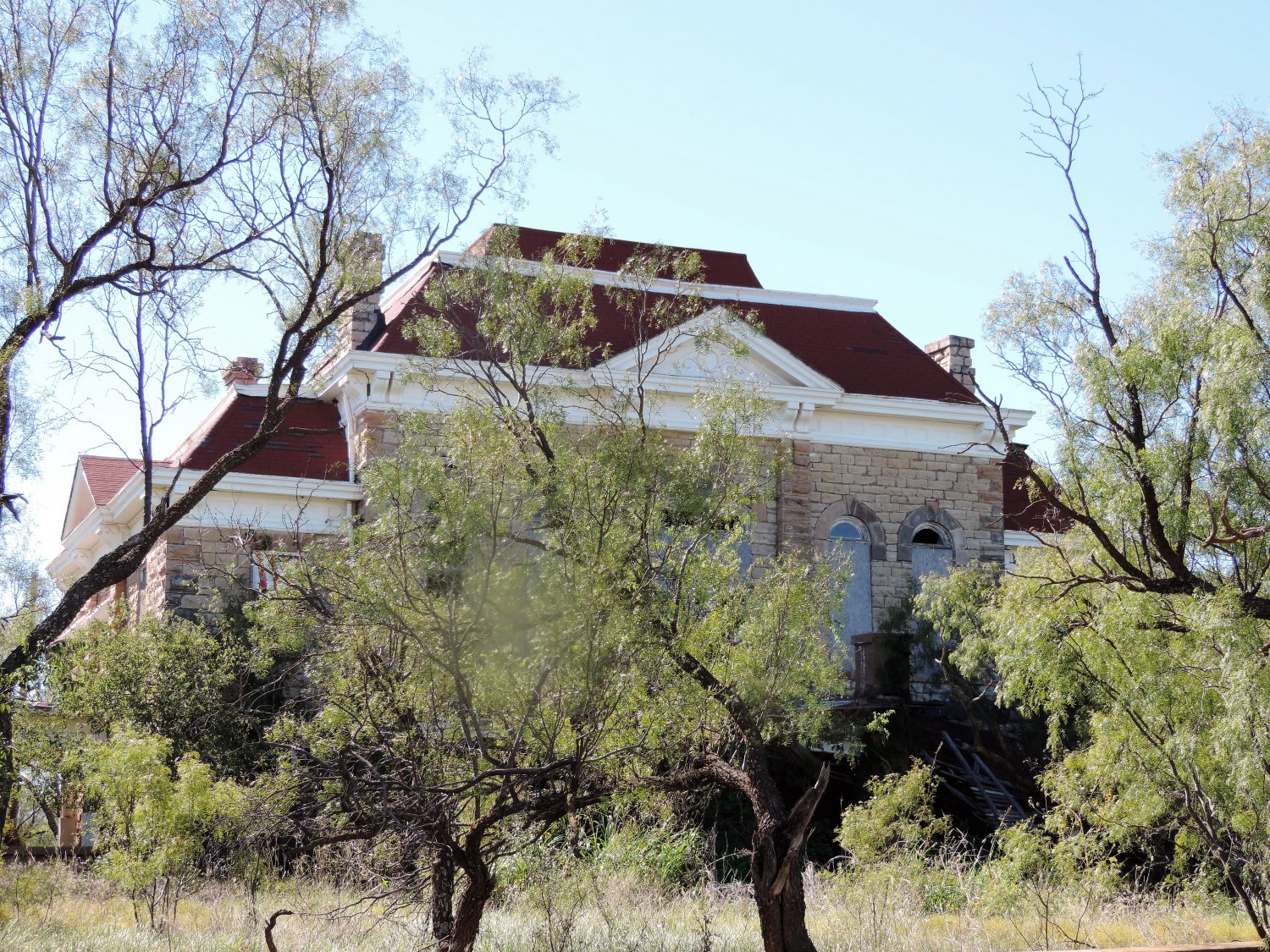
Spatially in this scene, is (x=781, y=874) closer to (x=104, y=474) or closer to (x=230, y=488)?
(x=230, y=488)

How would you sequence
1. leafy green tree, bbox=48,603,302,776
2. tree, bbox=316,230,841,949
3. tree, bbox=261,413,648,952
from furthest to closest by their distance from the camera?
1. leafy green tree, bbox=48,603,302,776
2. tree, bbox=316,230,841,949
3. tree, bbox=261,413,648,952

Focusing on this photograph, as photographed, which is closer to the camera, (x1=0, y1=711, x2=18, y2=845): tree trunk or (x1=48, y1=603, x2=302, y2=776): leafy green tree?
(x1=0, y1=711, x2=18, y2=845): tree trunk

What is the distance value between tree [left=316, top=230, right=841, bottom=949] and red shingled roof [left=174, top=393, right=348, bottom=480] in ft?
28.5

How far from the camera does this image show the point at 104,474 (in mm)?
23234

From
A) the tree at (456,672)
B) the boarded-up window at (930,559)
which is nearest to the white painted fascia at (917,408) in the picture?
the boarded-up window at (930,559)

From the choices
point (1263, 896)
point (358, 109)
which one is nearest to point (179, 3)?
point (358, 109)

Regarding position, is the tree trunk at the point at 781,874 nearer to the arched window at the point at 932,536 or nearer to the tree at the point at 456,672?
the tree at the point at 456,672

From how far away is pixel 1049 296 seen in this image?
1240 centimetres

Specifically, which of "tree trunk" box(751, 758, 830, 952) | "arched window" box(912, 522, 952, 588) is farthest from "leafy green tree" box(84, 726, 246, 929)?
"arched window" box(912, 522, 952, 588)

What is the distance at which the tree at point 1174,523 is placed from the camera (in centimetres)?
1084

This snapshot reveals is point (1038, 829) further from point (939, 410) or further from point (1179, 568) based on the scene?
point (939, 410)

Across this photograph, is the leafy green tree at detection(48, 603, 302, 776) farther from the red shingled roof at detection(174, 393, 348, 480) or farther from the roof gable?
the roof gable

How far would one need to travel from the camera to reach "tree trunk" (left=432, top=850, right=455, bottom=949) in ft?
30.1

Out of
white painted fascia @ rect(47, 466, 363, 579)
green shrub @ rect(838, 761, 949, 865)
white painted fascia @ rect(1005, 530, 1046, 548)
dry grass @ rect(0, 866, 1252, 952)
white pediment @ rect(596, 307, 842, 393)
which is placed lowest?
dry grass @ rect(0, 866, 1252, 952)
